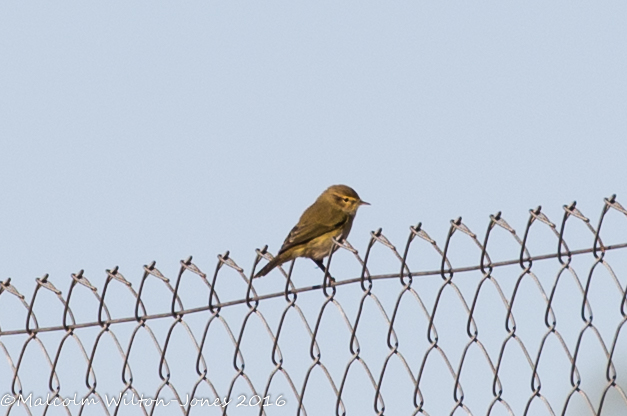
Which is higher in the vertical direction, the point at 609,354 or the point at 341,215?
the point at 341,215

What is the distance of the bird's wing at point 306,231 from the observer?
8337 millimetres

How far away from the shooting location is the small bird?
27.5 ft

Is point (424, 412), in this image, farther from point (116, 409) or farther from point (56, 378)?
point (56, 378)

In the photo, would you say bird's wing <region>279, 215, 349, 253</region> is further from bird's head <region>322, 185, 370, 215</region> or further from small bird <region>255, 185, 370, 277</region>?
bird's head <region>322, 185, 370, 215</region>

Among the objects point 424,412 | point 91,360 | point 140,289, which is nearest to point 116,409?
point 91,360

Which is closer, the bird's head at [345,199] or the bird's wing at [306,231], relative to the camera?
the bird's wing at [306,231]

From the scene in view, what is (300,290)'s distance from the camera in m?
4.64

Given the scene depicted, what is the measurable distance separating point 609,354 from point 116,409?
267cm

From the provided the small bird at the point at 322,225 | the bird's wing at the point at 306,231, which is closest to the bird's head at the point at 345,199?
the small bird at the point at 322,225

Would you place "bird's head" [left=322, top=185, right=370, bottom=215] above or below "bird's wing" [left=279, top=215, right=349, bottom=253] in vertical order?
above

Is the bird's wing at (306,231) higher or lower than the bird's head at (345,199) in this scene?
lower

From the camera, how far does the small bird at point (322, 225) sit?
27.5 feet

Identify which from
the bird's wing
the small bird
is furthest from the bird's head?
the bird's wing

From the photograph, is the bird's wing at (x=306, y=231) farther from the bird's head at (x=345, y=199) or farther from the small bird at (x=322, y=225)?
the bird's head at (x=345, y=199)
